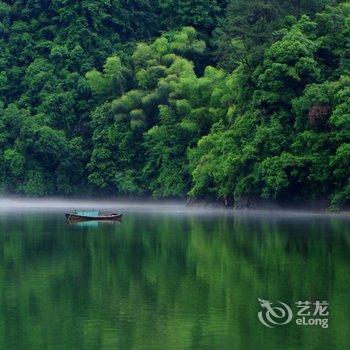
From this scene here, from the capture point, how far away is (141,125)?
Result: 68.4m

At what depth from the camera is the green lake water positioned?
18.6 metres

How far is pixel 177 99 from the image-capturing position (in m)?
66.5

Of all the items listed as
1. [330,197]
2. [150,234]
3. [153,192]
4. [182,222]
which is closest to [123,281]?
[150,234]

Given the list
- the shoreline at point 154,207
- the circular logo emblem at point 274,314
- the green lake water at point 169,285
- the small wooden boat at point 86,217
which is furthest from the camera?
the shoreline at point 154,207

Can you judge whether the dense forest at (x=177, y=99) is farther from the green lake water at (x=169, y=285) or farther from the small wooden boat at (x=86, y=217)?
the green lake water at (x=169, y=285)

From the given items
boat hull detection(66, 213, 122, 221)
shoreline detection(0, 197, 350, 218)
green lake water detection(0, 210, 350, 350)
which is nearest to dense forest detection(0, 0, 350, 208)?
shoreline detection(0, 197, 350, 218)

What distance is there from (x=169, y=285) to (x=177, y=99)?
4235 cm

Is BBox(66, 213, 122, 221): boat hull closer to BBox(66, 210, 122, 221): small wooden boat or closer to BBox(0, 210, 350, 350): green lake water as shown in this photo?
BBox(66, 210, 122, 221): small wooden boat

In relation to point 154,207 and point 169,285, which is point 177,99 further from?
point 169,285

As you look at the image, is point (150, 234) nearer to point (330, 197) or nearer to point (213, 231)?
point (213, 231)

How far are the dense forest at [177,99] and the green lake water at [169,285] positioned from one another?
12.8 meters

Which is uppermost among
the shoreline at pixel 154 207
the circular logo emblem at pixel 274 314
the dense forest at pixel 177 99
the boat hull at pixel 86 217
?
the dense forest at pixel 177 99

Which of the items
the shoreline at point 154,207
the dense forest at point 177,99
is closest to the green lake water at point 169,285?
the shoreline at point 154,207

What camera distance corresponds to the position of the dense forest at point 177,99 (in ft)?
180
